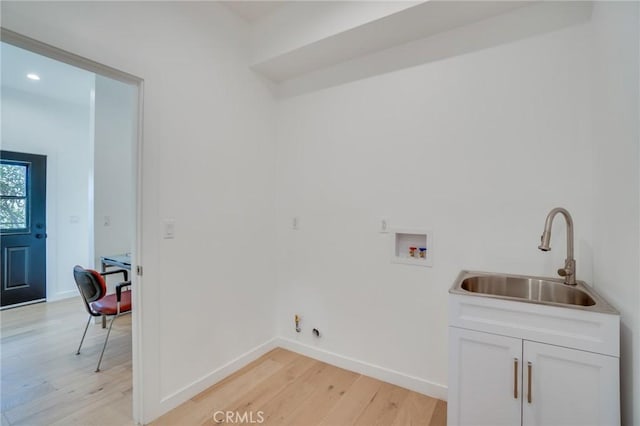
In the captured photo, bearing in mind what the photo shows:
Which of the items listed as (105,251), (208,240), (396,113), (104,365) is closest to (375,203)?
(396,113)

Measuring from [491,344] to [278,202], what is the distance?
2002 mm

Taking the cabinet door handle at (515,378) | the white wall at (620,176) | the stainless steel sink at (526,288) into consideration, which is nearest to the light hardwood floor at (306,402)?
the cabinet door handle at (515,378)

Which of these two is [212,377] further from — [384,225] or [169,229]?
[384,225]

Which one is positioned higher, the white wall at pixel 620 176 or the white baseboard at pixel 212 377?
the white wall at pixel 620 176

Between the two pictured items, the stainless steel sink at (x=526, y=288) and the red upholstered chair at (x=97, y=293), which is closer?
the stainless steel sink at (x=526, y=288)

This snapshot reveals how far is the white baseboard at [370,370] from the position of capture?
198cm

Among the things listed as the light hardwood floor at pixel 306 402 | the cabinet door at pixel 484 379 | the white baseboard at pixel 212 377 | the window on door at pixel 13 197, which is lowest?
the light hardwood floor at pixel 306 402

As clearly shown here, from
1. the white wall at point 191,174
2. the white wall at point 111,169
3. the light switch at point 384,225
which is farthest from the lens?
the white wall at point 111,169

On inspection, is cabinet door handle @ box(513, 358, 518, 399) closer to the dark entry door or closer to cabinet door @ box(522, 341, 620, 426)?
cabinet door @ box(522, 341, 620, 426)

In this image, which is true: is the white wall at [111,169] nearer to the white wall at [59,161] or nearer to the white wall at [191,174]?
the white wall at [59,161]

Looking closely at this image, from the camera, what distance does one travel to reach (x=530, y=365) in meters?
1.23

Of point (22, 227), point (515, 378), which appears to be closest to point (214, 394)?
point (515, 378)

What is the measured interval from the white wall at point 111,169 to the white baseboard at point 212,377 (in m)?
2.36

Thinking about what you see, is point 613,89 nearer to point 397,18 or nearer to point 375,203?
point 397,18
